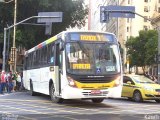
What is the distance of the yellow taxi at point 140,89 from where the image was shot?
2269 centimetres

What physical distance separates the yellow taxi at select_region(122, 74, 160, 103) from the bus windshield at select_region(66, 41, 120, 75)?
15.1 ft

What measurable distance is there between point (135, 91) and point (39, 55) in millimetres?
5367

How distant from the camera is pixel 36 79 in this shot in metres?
24.9

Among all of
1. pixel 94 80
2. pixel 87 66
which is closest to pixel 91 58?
pixel 87 66

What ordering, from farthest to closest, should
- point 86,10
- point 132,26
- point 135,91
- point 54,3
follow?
point 132,26 → point 86,10 → point 54,3 → point 135,91

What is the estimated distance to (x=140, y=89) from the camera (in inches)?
911

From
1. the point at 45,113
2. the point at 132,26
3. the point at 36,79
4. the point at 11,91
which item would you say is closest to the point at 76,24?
the point at 11,91

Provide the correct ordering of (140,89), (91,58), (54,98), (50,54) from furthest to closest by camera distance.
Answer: (140,89) < (50,54) < (54,98) < (91,58)

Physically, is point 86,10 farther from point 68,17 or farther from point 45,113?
point 45,113

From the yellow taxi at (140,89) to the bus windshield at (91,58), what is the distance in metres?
4.61

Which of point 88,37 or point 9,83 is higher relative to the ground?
point 88,37

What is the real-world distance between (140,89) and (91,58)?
5616 mm

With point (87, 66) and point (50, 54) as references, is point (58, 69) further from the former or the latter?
point (50, 54)

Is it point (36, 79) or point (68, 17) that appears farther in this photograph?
point (68, 17)
